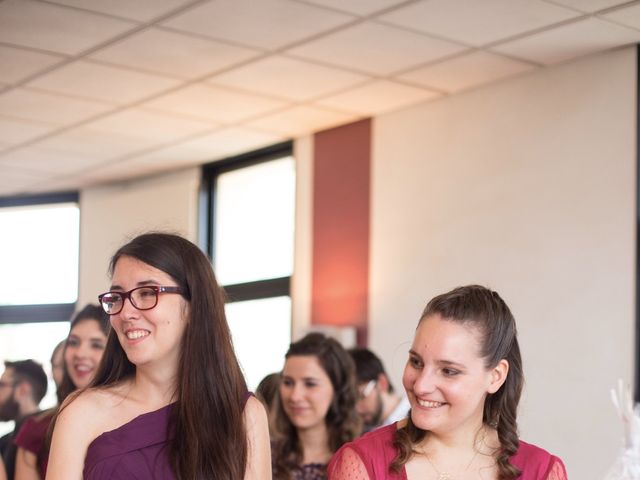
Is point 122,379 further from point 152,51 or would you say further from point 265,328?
Result: point 265,328

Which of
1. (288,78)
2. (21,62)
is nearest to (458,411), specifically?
(288,78)

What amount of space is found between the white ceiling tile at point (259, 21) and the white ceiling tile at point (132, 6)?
0.10 m

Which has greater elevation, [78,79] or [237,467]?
[78,79]

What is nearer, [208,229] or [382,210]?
[382,210]

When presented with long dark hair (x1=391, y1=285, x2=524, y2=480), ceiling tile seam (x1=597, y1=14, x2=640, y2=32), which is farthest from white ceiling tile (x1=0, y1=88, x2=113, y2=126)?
long dark hair (x1=391, y1=285, x2=524, y2=480)

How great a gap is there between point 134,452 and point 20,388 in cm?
278

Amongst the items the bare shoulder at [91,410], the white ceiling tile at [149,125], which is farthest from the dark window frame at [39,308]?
the bare shoulder at [91,410]

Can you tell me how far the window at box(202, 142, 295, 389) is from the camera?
789cm

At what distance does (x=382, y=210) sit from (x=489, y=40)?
73.2 inches

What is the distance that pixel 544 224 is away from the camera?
19.2ft

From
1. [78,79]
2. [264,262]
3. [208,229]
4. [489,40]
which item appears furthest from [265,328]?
[489,40]

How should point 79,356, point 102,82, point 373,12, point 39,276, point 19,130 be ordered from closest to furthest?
point 79,356, point 373,12, point 102,82, point 19,130, point 39,276

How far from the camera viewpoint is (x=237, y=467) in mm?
2582

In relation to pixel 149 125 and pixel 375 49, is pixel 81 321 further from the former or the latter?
pixel 149 125
